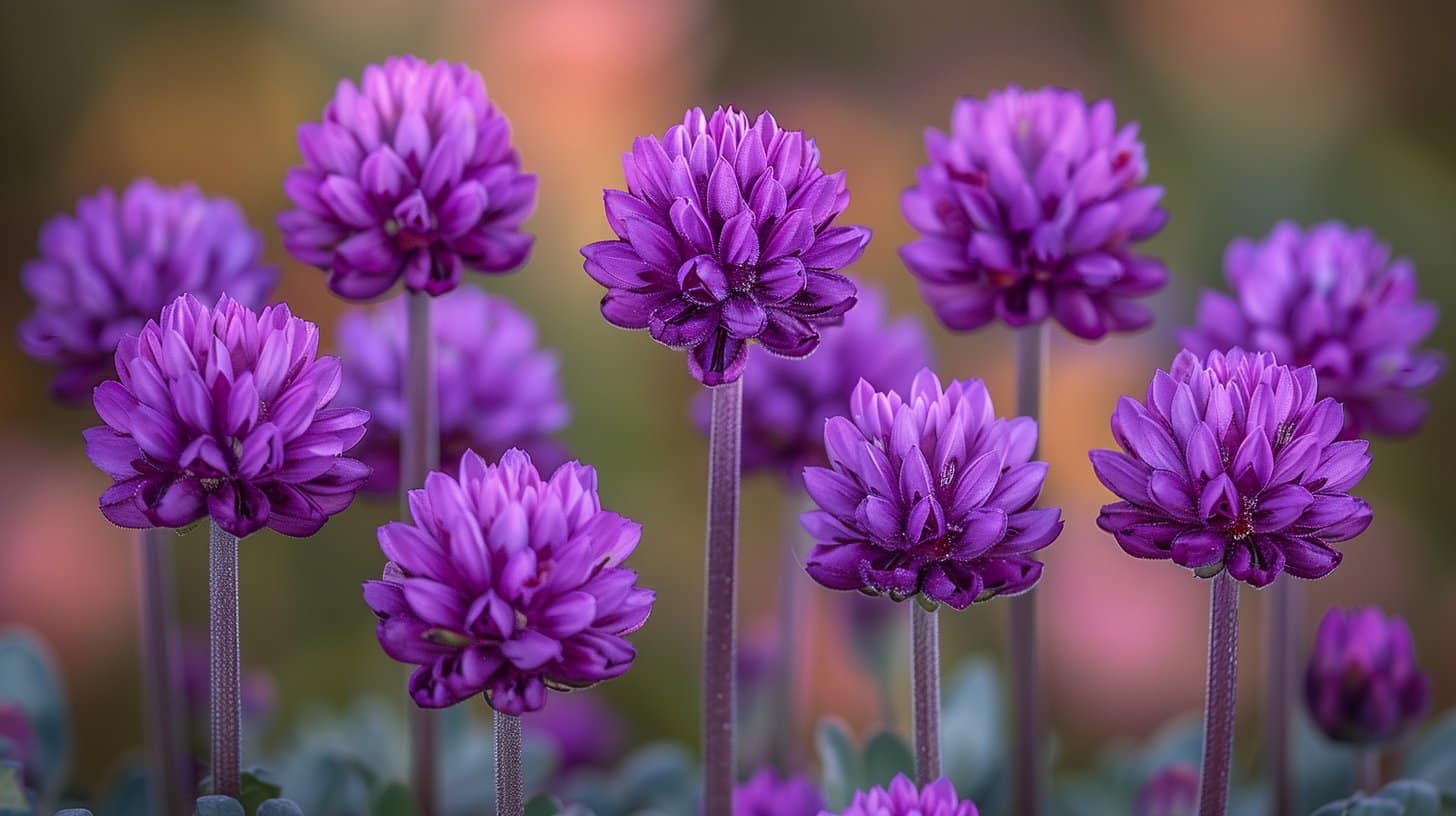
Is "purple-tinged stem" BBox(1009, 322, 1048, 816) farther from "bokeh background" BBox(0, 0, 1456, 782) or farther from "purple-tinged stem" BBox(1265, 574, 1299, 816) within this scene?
"bokeh background" BBox(0, 0, 1456, 782)

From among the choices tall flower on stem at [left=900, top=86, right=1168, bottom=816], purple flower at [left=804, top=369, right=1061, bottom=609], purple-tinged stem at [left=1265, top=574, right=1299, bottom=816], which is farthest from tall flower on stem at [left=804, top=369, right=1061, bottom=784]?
purple-tinged stem at [left=1265, top=574, right=1299, bottom=816]

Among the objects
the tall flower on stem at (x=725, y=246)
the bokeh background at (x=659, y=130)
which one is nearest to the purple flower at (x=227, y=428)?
the tall flower on stem at (x=725, y=246)

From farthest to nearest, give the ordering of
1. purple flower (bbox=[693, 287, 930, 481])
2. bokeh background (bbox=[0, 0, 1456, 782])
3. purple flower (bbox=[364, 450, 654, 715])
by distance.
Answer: bokeh background (bbox=[0, 0, 1456, 782]) → purple flower (bbox=[693, 287, 930, 481]) → purple flower (bbox=[364, 450, 654, 715])

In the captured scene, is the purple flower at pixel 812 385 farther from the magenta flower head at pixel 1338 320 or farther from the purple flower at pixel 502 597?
the purple flower at pixel 502 597

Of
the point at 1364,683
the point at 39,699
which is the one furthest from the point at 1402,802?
the point at 39,699

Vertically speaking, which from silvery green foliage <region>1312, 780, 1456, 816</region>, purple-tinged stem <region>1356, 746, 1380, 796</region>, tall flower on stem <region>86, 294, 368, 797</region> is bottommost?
purple-tinged stem <region>1356, 746, 1380, 796</region>

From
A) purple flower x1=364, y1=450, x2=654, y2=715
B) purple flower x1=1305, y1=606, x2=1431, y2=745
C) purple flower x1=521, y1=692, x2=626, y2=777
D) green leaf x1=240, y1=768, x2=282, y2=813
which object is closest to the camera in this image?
purple flower x1=364, y1=450, x2=654, y2=715

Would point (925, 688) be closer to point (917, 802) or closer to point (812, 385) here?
point (917, 802)
